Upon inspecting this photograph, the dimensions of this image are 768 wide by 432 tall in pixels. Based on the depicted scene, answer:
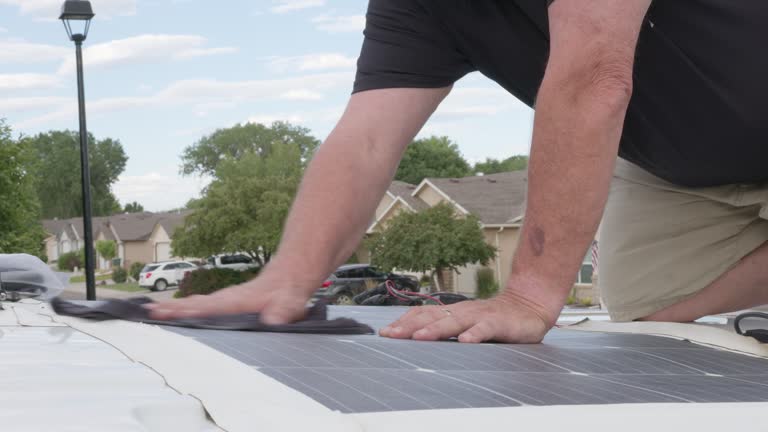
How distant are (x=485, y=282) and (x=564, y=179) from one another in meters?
36.0

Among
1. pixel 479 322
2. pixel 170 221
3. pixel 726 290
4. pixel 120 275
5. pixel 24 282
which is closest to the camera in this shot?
pixel 479 322

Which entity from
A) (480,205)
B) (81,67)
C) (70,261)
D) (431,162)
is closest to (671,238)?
(81,67)

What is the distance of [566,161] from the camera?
2.05 meters

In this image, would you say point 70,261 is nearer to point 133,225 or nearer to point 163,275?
point 133,225

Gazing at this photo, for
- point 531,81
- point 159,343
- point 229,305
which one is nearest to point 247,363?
point 159,343

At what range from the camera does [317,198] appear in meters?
2.59

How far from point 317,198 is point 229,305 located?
1.49ft

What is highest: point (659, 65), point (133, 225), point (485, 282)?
point (133, 225)

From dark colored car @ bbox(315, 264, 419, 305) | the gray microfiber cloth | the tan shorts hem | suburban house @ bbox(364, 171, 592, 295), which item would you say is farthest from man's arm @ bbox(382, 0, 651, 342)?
suburban house @ bbox(364, 171, 592, 295)

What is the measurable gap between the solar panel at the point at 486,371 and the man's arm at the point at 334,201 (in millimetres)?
374

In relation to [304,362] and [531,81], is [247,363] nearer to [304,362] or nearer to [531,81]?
[304,362]

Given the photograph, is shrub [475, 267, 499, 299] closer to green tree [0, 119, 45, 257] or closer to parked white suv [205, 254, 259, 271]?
green tree [0, 119, 45, 257]

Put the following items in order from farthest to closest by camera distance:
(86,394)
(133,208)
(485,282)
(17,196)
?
(133,208) → (485,282) → (17,196) → (86,394)

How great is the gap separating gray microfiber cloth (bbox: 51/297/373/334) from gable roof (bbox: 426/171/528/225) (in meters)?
36.6
